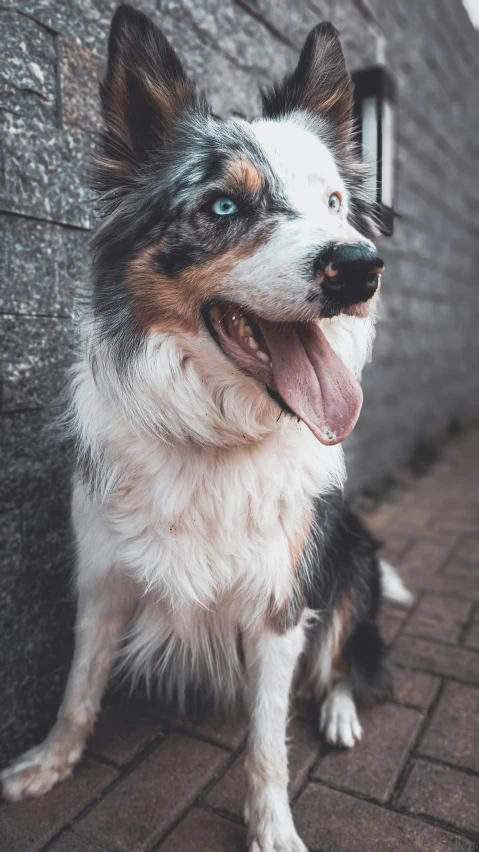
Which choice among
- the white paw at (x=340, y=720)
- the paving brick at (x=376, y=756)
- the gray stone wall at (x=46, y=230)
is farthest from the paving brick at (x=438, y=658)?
the gray stone wall at (x=46, y=230)

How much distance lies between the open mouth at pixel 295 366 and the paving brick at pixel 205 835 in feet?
3.58

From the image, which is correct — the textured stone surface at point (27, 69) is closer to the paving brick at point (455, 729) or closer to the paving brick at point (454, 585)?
the paving brick at point (455, 729)

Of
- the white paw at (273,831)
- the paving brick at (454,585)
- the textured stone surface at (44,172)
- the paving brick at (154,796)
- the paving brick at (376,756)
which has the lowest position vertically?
the paving brick at (454,585)

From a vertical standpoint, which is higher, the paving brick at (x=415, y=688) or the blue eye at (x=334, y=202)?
the blue eye at (x=334, y=202)

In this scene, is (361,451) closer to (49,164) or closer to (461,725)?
(461,725)

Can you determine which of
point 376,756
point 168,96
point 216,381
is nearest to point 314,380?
point 216,381

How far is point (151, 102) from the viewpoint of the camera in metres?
1.56

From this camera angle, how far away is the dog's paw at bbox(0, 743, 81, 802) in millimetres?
1736

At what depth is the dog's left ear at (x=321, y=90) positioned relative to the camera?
1.71 meters

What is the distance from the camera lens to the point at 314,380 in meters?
1.45

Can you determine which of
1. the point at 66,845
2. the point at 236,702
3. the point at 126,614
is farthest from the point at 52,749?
the point at 236,702

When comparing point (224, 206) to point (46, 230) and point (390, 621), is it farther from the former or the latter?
point (390, 621)

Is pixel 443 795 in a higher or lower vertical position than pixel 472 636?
higher

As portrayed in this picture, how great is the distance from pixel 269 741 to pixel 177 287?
1.20 meters
